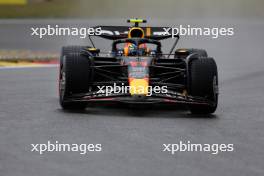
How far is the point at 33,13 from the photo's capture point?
26.5 meters

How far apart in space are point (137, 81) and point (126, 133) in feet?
5.39

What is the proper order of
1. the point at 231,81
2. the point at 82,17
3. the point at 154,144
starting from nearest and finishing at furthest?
the point at 154,144 → the point at 231,81 → the point at 82,17

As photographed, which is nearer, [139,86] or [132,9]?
[139,86]

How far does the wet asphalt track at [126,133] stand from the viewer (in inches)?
261

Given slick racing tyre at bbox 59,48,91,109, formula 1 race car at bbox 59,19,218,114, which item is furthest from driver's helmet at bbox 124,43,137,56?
slick racing tyre at bbox 59,48,91,109

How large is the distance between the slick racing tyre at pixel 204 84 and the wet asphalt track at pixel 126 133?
Result: 6.5 inches

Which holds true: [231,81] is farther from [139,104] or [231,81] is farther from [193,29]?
[193,29]

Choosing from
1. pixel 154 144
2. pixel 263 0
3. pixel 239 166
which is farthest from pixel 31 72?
pixel 263 0

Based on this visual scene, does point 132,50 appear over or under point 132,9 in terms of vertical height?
under

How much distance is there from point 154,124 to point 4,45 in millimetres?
12925

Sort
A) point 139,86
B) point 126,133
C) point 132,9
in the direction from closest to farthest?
1. point 126,133
2. point 139,86
3. point 132,9

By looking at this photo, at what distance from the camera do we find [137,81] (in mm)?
10008

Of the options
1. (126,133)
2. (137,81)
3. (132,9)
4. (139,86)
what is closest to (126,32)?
(137,81)

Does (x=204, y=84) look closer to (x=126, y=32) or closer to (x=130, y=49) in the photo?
(x=130, y=49)
